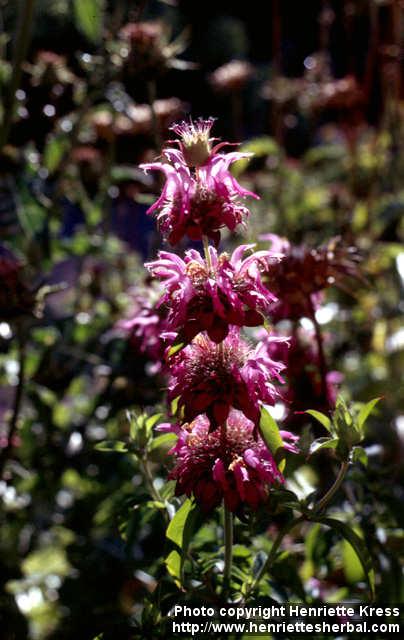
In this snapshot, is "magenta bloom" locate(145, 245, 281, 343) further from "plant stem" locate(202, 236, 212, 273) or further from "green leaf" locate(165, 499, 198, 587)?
"green leaf" locate(165, 499, 198, 587)

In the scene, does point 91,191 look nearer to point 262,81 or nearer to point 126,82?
point 126,82

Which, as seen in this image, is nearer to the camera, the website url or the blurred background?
the website url

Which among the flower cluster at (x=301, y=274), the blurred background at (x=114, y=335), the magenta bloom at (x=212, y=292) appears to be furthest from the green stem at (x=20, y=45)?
the magenta bloom at (x=212, y=292)

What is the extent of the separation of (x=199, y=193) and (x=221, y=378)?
14 cm

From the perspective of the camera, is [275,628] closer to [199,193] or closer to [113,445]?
[113,445]

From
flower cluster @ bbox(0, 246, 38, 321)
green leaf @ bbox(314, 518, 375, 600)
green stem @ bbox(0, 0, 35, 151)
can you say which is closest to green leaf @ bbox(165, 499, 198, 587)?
green leaf @ bbox(314, 518, 375, 600)

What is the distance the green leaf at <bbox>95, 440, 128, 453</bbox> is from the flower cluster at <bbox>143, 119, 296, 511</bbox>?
7 cm

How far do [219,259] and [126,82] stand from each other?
66cm

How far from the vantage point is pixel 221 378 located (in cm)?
54

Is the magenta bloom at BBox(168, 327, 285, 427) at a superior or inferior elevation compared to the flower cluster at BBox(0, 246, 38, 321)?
inferior

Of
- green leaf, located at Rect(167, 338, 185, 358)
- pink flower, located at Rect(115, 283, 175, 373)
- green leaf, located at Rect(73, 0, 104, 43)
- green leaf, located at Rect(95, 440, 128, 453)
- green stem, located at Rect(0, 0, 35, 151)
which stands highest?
green leaf, located at Rect(73, 0, 104, 43)

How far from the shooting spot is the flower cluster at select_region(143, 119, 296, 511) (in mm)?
514

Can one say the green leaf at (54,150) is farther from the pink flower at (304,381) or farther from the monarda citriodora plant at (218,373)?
the monarda citriodora plant at (218,373)

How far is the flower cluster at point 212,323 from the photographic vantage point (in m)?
0.51
